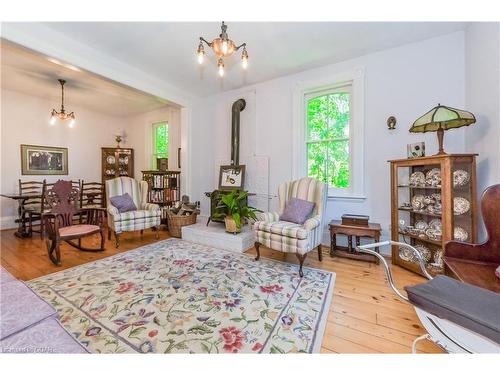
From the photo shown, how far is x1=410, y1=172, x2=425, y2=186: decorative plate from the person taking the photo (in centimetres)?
250

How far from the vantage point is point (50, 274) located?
2.39 meters

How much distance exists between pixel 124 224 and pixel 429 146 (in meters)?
4.34

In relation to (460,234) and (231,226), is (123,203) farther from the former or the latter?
(460,234)

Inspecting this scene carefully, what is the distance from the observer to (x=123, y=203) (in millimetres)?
3609

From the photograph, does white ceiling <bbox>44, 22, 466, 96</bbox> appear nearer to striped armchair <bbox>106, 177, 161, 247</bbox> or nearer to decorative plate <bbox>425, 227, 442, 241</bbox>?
striped armchair <bbox>106, 177, 161, 247</bbox>

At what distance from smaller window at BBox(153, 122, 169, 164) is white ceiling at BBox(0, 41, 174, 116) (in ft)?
1.49

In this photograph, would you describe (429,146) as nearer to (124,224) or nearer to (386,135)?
(386,135)

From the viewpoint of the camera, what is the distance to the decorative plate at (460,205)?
7.01 feet

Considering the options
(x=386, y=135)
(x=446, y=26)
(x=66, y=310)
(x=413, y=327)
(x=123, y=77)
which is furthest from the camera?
(x=123, y=77)

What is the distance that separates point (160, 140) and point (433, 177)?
5484mm

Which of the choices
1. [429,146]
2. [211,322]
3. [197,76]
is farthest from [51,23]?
[429,146]

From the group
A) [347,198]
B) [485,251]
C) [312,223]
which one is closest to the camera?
[485,251]

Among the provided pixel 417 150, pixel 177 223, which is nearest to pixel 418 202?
pixel 417 150

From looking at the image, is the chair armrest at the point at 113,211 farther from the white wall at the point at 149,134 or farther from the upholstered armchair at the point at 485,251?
the upholstered armchair at the point at 485,251
